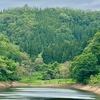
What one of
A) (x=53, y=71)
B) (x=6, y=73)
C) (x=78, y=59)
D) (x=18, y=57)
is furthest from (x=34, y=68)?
(x=78, y=59)

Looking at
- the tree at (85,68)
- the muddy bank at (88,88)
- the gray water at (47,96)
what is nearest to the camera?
the gray water at (47,96)

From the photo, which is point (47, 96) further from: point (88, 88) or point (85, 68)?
point (85, 68)

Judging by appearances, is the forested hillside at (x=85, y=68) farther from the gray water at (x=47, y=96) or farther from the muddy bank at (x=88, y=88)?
the gray water at (x=47, y=96)

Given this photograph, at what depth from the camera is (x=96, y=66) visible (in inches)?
4973

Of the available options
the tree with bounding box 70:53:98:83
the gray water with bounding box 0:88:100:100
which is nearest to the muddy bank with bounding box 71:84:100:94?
the tree with bounding box 70:53:98:83

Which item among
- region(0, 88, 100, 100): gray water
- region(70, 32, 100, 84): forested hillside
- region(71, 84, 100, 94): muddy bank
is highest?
region(70, 32, 100, 84): forested hillside

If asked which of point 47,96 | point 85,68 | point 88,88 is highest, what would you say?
point 85,68

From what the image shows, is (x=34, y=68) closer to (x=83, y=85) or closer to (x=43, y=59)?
(x=43, y=59)

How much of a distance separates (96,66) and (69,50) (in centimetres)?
5199

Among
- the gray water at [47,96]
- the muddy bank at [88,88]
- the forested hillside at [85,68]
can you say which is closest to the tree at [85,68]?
the forested hillside at [85,68]

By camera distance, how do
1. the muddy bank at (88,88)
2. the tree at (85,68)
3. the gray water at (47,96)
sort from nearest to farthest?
the gray water at (47,96), the muddy bank at (88,88), the tree at (85,68)

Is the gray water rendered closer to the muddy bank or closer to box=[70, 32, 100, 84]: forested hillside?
the muddy bank

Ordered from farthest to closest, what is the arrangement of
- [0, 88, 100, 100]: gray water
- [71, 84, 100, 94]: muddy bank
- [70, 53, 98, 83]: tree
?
[70, 53, 98, 83]: tree, [71, 84, 100, 94]: muddy bank, [0, 88, 100, 100]: gray water

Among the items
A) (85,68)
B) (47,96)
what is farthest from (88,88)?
(47,96)
